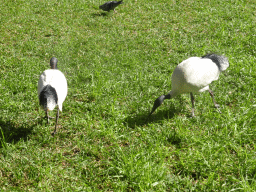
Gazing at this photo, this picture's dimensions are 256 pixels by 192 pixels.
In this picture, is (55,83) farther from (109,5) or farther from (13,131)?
(109,5)

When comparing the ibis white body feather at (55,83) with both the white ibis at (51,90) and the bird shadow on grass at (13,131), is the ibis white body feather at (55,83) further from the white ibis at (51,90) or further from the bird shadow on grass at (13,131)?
the bird shadow on grass at (13,131)

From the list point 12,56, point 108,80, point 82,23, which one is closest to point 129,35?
point 82,23

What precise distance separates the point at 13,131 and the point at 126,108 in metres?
1.99

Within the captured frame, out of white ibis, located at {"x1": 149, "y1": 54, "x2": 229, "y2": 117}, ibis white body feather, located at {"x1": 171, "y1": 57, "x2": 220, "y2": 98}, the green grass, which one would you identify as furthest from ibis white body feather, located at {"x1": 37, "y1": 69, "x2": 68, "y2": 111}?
ibis white body feather, located at {"x1": 171, "y1": 57, "x2": 220, "y2": 98}

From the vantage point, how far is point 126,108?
4340 mm

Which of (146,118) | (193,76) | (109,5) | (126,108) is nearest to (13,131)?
(126,108)

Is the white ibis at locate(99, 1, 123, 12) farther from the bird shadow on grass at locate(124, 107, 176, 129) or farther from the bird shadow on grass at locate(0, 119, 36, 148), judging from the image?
the bird shadow on grass at locate(0, 119, 36, 148)

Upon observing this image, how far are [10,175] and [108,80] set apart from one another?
2.70 meters

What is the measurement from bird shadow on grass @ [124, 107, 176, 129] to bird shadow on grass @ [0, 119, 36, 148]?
5.45 feet

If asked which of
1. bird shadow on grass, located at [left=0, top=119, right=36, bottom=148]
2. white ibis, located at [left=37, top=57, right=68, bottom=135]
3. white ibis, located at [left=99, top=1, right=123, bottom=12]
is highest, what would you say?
white ibis, located at [left=99, top=1, right=123, bottom=12]

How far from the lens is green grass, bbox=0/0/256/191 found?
9.68 ft

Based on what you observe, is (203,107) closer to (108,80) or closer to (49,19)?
(108,80)

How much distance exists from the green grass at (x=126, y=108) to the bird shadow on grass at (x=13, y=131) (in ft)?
0.06

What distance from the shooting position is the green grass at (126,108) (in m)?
2.95
